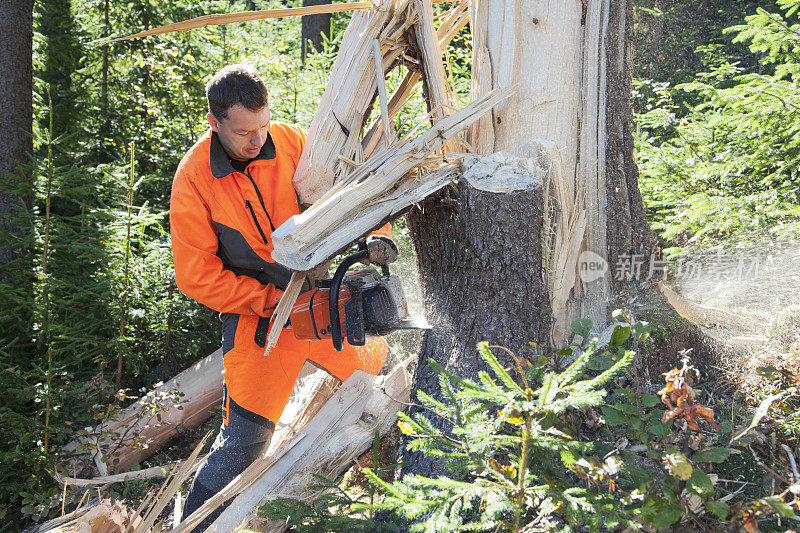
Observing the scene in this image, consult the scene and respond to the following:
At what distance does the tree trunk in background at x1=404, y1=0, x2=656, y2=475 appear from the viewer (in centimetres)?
272

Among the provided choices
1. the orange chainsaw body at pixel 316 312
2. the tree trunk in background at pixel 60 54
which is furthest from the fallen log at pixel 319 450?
the tree trunk in background at pixel 60 54

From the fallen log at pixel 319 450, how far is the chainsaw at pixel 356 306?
372 mm

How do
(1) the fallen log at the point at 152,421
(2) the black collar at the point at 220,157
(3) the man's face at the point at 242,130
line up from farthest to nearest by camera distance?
(1) the fallen log at the point at 152,421 → (2) the black collar at the point at 220,157 → (3) the man's face at the point at 242,130

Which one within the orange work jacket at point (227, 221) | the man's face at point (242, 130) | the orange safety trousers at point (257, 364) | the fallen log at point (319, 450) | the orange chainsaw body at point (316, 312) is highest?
the man's face at point (242, 130)

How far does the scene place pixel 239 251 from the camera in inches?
118

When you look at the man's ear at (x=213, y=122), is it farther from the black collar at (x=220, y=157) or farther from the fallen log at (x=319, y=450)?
the fallen log at (x=319, y=450)

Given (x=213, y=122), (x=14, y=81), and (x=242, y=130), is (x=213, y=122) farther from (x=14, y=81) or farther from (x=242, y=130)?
(x=14, y=81)

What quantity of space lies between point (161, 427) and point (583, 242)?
3092mm

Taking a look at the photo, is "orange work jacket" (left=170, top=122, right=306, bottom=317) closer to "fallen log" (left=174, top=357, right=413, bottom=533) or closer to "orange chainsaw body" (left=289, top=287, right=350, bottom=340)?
"orange chainsaw body" (left=289, top=287, right=350, bottom=340)

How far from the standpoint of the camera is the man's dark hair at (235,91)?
272 cm

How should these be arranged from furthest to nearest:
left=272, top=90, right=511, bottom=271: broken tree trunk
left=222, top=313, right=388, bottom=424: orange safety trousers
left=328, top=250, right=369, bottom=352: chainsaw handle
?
left=222, top=313, right=388, bottom=424: orange safety trousers < left=328, top=250, right=369, bottom=352: chainsaw handle < left=272, top=90, right=511, bottom=271: broken tree trunk

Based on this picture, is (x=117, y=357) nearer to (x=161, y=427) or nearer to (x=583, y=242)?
(x=161, y=427)

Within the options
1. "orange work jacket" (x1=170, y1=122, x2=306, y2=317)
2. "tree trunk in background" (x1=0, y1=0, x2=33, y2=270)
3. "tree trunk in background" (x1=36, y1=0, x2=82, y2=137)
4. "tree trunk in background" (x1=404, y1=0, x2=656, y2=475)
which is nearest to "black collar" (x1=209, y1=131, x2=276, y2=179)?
"orange work jacket" (x1=170, y1=122, x2=306, y2=317)

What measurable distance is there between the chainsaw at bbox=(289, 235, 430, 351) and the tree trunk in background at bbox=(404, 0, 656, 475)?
306 mm
